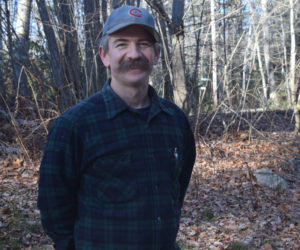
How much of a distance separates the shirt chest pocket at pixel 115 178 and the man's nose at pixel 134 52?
0.52 m

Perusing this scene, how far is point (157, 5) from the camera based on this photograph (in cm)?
761

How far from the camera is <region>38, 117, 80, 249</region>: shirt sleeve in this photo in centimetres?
191

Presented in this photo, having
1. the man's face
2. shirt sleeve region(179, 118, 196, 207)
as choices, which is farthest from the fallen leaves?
the man's face

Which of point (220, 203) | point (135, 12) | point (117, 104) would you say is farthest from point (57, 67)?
point (117, 104)

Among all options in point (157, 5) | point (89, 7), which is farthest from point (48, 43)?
point (157, 5)

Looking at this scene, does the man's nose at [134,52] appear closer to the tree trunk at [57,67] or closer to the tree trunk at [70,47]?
the tree trunk at [70,47]

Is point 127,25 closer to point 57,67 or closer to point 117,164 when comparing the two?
point 117,164

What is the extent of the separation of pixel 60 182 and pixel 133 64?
0.73m

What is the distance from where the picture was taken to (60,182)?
1942mm

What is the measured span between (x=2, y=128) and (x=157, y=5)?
171 inches

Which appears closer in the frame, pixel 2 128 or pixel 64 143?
pixel 64 143

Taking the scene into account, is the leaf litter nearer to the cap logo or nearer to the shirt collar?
the shirt collar

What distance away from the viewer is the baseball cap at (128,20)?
200cm

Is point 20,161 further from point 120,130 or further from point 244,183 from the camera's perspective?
point 120,130
